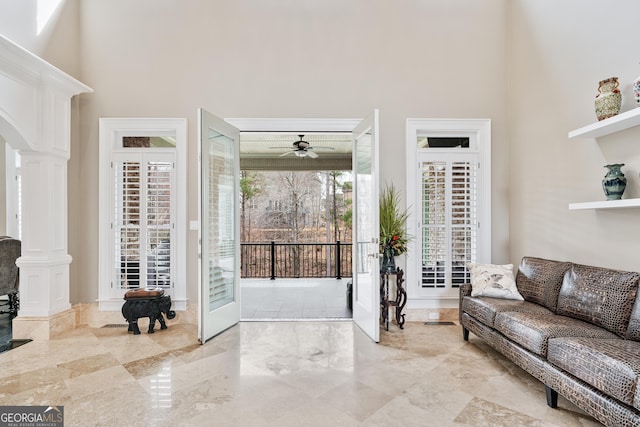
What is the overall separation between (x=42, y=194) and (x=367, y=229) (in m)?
3.73

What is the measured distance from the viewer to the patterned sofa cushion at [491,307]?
3.13 meters

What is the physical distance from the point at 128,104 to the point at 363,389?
4307 mm

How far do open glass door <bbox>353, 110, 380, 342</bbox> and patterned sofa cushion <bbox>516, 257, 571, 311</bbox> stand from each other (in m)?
1.48

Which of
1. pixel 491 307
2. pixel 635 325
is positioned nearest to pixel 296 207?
pixel 491 307

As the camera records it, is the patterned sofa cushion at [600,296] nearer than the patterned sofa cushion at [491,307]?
Yes

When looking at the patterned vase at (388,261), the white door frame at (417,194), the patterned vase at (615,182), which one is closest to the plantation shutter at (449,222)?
the white door frame at (417,194)

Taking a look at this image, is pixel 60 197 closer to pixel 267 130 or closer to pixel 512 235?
pixel 267 130

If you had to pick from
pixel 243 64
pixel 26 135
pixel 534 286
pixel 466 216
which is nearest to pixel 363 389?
pixel 534 286

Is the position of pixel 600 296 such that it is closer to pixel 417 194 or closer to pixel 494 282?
pixel 494 282

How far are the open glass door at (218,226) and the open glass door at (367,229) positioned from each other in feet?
5.02

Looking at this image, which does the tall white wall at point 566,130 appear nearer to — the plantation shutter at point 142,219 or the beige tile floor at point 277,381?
the beige tile floor at point 277,381

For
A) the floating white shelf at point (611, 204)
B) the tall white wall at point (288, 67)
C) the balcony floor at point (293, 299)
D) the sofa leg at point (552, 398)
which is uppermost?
the tall white wall at point (288, 67)

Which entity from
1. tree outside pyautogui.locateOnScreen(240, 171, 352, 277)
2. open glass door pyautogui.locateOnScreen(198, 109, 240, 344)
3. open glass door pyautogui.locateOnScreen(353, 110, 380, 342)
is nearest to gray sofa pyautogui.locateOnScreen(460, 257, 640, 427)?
open glass door pyautogui.locateOnScreen(353, 110, 380, 342)

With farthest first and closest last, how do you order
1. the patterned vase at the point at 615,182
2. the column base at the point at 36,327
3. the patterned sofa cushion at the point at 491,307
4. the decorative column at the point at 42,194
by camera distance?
the column base at the point at 36,327 → the decorative column at the point at 42,194 → the patterned sofa cushion at the point at 491,307 → the patterned vase at the point at 615,182
